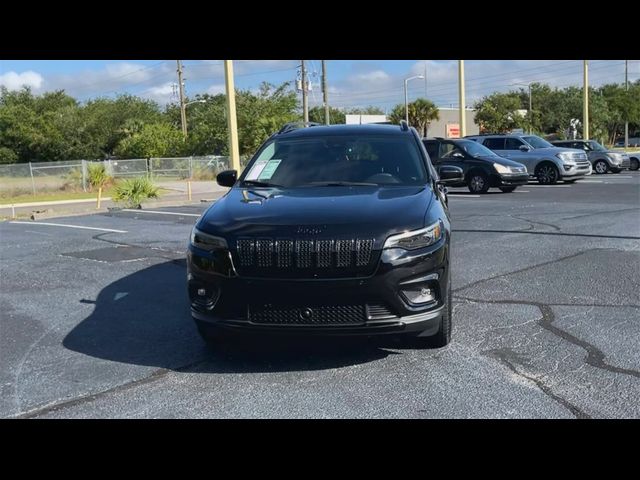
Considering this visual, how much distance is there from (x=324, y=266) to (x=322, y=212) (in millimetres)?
478

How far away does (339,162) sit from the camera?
19.0 feet

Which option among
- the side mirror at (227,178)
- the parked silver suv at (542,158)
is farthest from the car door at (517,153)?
the side mirror at (227,178)

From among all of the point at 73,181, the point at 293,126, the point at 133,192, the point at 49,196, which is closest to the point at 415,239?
the point at 293,126

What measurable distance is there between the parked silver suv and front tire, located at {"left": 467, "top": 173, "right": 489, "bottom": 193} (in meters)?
3.78

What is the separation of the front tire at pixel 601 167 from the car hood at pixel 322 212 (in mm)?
25798

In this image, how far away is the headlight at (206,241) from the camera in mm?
4441

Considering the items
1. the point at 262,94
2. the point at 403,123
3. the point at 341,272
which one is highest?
the point at 262,94

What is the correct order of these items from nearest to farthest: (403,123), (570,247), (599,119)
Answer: (403,123) < (570,247) < (599,119)

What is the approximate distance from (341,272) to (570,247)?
5801mm

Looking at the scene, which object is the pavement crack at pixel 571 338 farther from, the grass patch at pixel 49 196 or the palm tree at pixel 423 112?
the palm tree at pixel 423 112

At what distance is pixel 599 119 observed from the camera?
5978 cm

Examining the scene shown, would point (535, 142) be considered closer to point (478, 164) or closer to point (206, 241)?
point (478, 164)

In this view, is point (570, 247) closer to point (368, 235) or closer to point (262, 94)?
point (368, 235)
